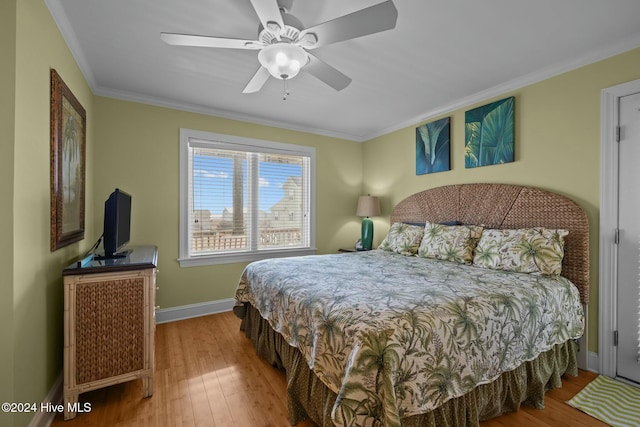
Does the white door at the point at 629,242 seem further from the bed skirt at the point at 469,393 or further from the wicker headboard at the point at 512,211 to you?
the bed skirt at the point at 469,393

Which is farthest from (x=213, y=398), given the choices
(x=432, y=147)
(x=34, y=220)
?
(x=432, y=147)

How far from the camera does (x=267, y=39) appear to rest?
5.75ft

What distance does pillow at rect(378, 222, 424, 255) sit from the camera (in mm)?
3156

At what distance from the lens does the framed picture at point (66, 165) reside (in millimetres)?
1768

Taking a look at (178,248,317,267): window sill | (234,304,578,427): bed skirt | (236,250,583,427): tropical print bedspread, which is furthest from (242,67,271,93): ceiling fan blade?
(178,248,317,267): window sill

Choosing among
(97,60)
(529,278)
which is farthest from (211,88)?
(529,278)

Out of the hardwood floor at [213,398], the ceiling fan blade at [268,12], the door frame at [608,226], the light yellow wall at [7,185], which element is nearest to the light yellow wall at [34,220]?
the light yellow wall at [7,185]

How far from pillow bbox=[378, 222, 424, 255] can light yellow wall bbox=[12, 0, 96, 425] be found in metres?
2.94

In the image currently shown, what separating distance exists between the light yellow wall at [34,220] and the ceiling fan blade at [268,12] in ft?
3.67

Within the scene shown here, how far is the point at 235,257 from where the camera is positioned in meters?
3.65

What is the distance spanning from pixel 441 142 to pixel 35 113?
350cm

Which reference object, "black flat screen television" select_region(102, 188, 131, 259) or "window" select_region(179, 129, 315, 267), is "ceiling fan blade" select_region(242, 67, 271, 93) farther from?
"window" select_region(179, 129, 315, 267)

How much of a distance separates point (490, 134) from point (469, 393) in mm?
2436

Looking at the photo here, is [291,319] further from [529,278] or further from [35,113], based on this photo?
[35,113]
